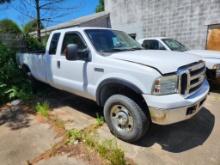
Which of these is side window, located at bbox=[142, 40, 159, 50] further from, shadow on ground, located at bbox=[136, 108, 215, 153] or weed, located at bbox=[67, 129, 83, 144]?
weed, located at bbox=[67, 129, 83, 144]

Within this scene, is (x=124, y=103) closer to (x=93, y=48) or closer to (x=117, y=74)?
(x=117, y=74)

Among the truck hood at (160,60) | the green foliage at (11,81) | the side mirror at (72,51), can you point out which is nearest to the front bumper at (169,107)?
the truck hood at (160,60)

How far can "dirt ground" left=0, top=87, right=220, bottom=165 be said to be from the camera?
3258 millimetres

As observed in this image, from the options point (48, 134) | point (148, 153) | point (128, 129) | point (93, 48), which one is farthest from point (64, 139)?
point (93, 48)

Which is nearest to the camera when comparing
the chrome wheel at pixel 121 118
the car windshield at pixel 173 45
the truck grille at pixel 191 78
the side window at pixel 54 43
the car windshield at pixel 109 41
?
the truck grille at pixel 191 78

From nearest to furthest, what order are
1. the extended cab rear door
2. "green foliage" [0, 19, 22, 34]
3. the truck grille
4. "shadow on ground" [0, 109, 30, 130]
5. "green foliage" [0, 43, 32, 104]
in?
1. the truck grille
2. the extended cab rear door
3. "shadow on ground" [0, 109, 30, 130]
4. "green foliage" [0, 43, 32, 104]
5. "green foliage" [0, 19, 22, 34]

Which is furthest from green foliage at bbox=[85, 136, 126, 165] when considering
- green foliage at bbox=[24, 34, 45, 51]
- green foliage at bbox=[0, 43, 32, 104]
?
green foliage at bbox=[24, 34, 45, 51]

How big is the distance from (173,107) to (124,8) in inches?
511

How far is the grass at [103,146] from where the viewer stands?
117 inches

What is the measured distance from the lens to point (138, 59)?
3379 mm

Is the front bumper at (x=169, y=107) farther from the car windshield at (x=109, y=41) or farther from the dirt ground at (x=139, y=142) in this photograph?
the car windshield at (x=109, y=41)

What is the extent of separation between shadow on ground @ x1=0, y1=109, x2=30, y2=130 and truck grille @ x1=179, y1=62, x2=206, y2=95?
3370 millimetres

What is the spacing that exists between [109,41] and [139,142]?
2.13 m

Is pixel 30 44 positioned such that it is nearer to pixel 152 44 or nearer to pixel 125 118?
pixel 152 44
